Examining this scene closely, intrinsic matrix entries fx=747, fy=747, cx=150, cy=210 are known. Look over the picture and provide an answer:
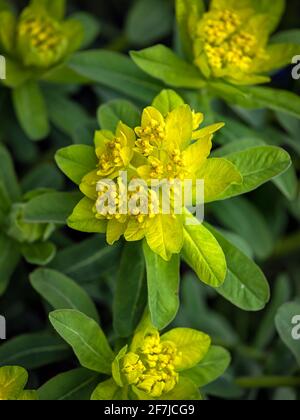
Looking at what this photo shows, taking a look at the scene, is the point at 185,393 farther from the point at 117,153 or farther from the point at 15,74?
the point at 15,74

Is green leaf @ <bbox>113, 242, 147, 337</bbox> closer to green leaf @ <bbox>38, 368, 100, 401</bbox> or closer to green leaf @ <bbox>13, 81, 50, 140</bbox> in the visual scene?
green leaf @ <bbox>38, 368, 100, 401</bbox>

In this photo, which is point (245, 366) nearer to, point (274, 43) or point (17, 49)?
point (274, 43)

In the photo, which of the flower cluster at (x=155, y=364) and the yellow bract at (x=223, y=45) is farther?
the yellow bract at (x=223, y=45)

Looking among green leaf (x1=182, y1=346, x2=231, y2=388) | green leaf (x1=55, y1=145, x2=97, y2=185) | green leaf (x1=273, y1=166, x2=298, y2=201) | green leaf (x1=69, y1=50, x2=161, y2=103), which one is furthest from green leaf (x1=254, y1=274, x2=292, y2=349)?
green leaf (x1=55, y1=145, x2=97, y2=185)

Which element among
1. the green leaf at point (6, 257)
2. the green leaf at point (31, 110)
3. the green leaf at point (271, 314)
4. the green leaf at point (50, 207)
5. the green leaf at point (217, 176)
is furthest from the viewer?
the green leaf at point (271, 314)

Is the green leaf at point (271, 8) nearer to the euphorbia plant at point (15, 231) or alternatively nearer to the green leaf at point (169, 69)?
the green leaf at point (169, 69)

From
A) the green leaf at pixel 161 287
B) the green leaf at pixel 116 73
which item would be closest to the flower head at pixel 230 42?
the green leaf at pixel 116 73
